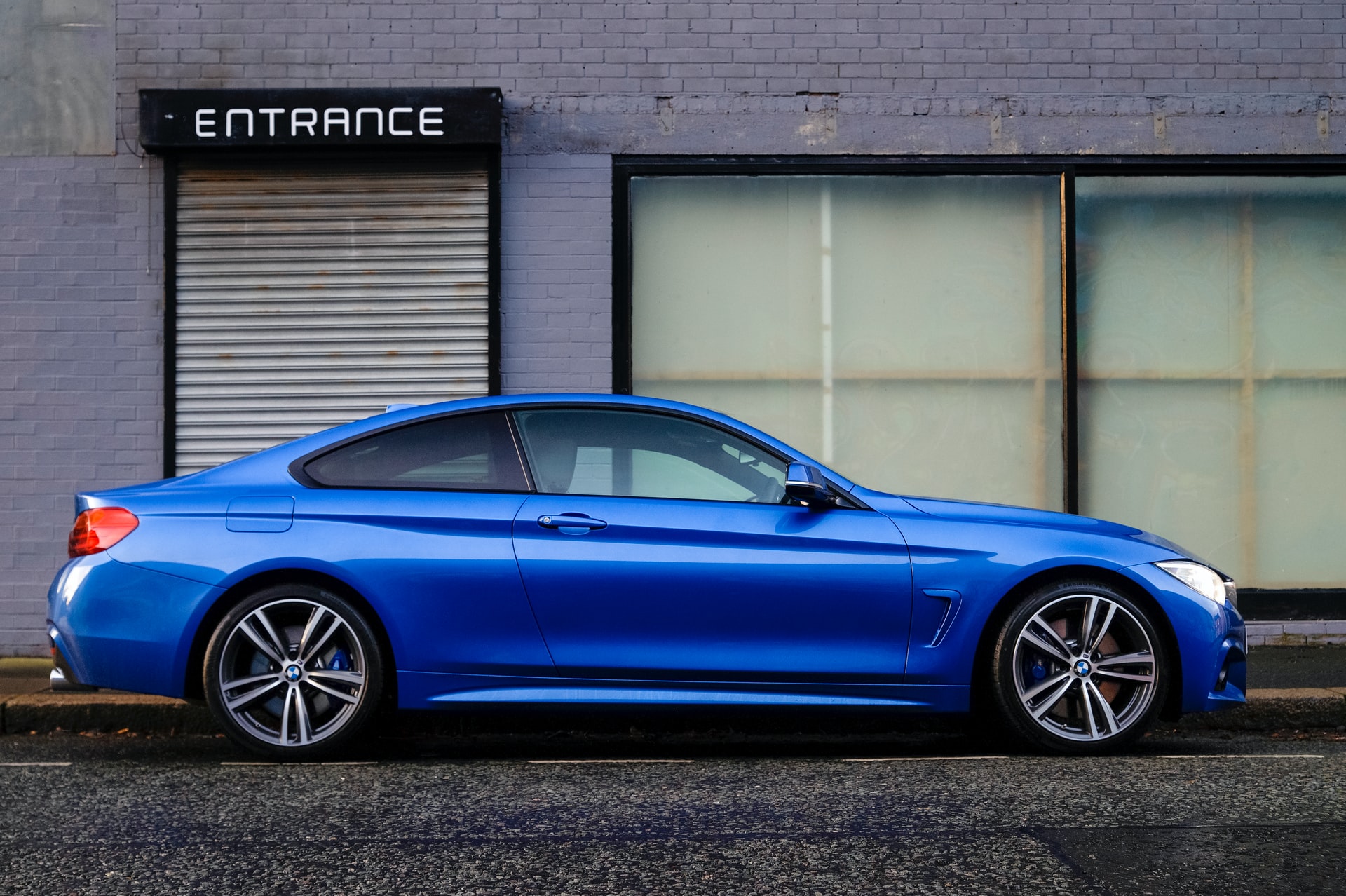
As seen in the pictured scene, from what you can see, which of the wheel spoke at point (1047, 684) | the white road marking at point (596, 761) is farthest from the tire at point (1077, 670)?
the white road marking at point (596, 761)

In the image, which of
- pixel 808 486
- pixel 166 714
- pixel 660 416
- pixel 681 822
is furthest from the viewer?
pixel 166 714

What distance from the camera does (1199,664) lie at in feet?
18.7

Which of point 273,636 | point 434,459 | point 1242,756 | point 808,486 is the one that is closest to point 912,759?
point 808,486

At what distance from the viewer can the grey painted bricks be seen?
930cm

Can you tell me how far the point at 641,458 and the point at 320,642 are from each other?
147 cm

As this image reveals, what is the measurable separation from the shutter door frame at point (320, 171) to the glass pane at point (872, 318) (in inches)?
36.7

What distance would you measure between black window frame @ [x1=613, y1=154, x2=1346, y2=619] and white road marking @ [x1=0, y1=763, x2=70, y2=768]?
14.9ft

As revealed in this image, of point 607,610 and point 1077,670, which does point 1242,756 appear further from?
point 607,610

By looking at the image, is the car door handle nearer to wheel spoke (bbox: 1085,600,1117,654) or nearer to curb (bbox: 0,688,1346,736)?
curb (bbox: 0,688,1346,736)

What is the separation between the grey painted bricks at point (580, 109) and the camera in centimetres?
930

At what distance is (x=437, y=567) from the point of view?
18.4 ft

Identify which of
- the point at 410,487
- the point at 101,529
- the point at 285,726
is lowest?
the point at 285,726

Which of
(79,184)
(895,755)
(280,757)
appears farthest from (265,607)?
(79,184)

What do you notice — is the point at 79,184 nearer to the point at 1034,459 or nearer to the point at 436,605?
the point at 436,605
